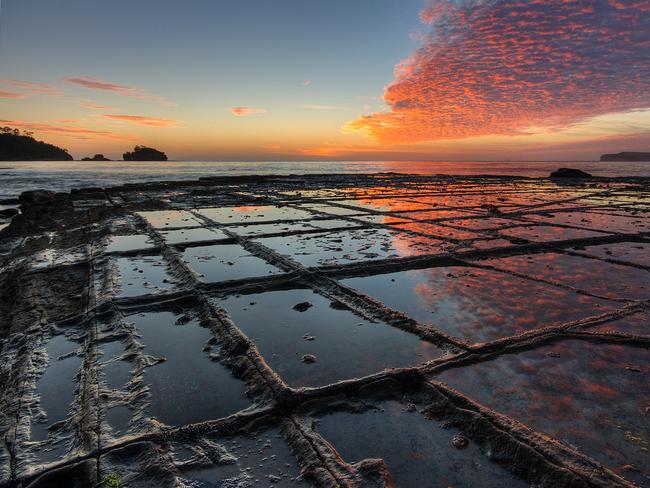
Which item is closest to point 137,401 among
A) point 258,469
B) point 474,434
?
point 258,469

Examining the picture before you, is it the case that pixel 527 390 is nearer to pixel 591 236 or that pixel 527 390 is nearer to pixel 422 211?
pixel 591 236

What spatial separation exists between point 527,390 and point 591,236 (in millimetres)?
5938

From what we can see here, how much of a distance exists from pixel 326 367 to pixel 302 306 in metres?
1.19

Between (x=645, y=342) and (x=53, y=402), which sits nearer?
(x=53, y=402)

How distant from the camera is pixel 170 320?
11.4 feet

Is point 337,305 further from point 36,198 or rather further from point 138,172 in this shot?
point 138,172

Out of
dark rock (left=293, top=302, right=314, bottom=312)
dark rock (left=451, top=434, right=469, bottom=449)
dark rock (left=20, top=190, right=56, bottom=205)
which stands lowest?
dark rock (left=451, top=434, right=469, bottom=449)

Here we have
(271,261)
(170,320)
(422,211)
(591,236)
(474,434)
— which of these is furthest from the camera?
(422,211)

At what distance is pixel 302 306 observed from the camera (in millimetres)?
3750

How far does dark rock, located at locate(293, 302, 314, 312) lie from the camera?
12.1ft

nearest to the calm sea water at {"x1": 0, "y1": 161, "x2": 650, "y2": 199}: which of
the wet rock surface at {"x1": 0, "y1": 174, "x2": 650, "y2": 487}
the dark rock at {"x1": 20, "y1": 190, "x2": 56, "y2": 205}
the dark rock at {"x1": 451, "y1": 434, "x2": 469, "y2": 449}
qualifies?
the dark rock at {"x1": 20, "y1": 190, "x2": 56, "y2": 205}

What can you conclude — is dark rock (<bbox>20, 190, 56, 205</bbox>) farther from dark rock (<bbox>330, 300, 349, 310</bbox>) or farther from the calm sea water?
dark rock (<bbox>330, 300, 349, 310</bbox>)

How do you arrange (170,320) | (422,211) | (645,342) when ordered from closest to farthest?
1. (645,342)
2. (170,320)
3. (422,211)

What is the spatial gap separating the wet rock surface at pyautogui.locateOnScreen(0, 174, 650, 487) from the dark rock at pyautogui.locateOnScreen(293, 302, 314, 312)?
0.16ft
